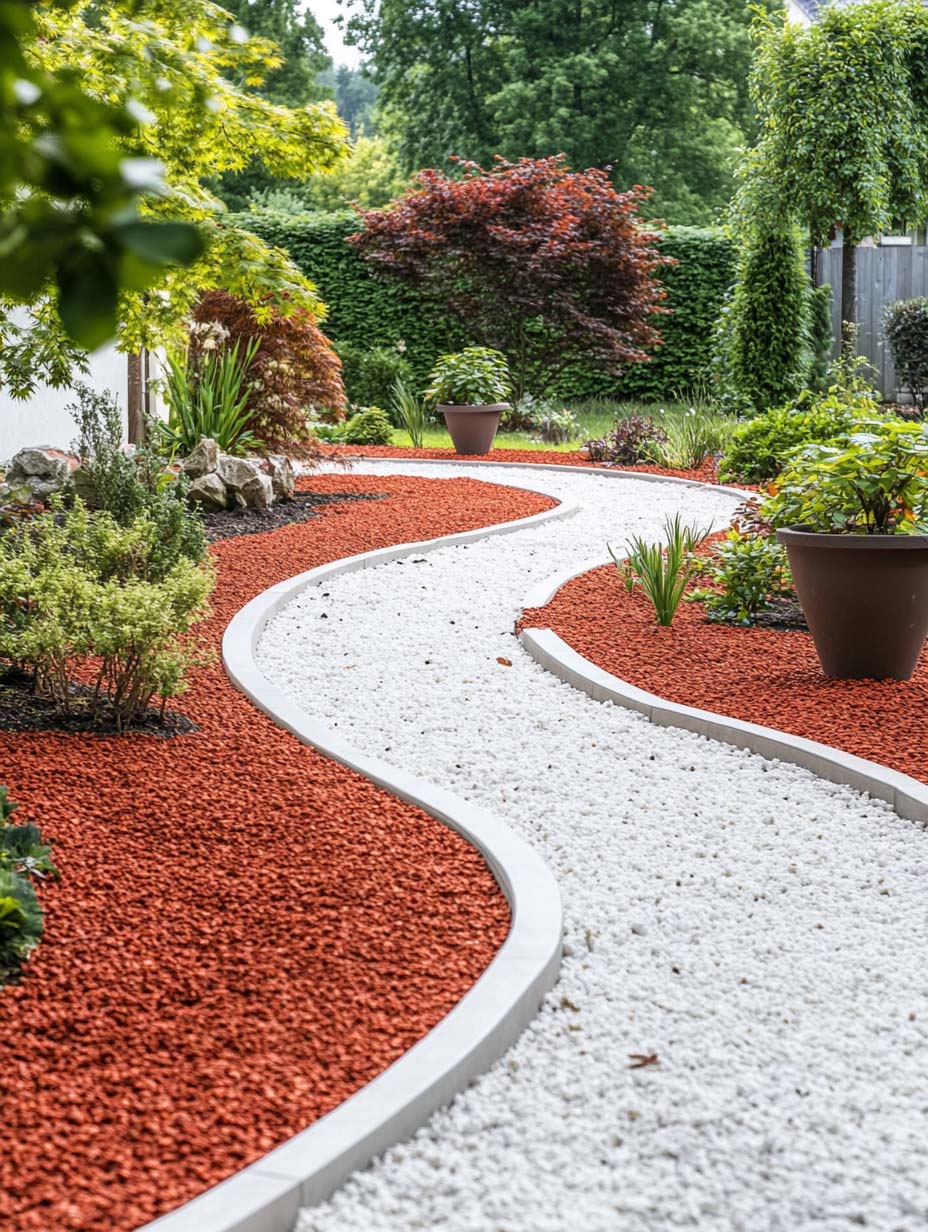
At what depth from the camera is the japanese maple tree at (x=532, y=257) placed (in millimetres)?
15617

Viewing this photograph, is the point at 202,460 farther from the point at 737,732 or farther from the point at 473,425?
the point at 737,732

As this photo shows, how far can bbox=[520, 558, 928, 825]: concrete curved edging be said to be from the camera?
3.92 metres

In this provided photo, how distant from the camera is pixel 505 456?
1364cm

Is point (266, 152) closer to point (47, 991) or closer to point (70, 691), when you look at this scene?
point (70, 691)

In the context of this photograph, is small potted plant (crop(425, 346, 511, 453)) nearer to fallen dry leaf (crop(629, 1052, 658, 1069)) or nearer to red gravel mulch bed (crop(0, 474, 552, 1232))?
red gravel mulch bed (crop(0, 474, 552, 1232))

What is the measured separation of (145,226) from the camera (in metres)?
0.89

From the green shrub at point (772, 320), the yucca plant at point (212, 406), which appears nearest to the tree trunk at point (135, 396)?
the yucca plant at point (212, 406)

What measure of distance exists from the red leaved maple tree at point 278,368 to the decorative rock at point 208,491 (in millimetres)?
1122

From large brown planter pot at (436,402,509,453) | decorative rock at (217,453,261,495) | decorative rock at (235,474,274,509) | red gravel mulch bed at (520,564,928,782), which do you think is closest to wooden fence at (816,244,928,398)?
large brown planter pot at (436,402,509,453)

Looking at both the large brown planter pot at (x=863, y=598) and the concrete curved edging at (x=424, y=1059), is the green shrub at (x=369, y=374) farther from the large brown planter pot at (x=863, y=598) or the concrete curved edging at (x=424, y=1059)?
the concrete curved edging at (x=424, y=1059)

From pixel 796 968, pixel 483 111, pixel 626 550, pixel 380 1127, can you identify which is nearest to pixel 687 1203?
pixel 380 1127

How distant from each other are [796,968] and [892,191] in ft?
49.0

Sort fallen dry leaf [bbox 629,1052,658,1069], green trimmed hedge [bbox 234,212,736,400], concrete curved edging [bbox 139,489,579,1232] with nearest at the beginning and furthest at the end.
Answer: concrete curved edging [bbox 139,489,579,1232] → fallen dry leaf [bbox 629,1052,658,1069] → green trimmed hedge [bbox 234,212,736,400]

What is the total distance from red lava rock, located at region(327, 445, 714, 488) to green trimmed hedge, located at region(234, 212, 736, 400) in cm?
445
